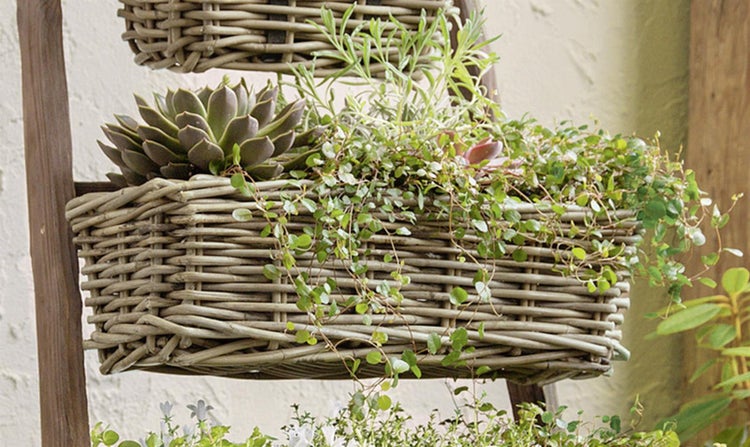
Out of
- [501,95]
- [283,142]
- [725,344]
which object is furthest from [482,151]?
[725,344]

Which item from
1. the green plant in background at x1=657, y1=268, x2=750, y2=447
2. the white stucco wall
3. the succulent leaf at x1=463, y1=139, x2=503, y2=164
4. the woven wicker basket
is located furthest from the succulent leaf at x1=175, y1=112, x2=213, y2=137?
the green plant in background at x1=657, y1=268, x2=750, y2=447

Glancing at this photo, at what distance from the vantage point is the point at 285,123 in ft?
2.43

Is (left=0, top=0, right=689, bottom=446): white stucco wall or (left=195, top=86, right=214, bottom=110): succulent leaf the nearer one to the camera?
(left=195, top=86, right=214, bottom=110): succulent leaf

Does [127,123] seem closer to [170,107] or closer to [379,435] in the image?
[170,107]

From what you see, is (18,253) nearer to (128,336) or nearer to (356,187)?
(128,336)

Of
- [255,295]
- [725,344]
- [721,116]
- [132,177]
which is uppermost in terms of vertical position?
[721,116]

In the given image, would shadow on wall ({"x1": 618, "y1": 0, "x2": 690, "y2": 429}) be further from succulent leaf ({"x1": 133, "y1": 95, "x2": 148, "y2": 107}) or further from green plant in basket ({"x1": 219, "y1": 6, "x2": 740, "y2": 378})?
succulent leaf ({"x1": 133, "y1": 95, "x2": 148, "y2": 107})

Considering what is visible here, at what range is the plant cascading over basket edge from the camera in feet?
2.32

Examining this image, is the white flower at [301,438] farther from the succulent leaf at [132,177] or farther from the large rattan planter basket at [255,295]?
the succulent leaf at [132,177]

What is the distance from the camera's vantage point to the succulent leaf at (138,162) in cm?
74

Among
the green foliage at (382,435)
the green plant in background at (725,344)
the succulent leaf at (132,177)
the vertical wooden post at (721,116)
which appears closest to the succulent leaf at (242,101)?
the succulent leaf at (132,177)

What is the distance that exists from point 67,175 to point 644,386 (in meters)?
1.12

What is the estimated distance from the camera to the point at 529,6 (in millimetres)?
1520

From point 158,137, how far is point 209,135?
4 cm
